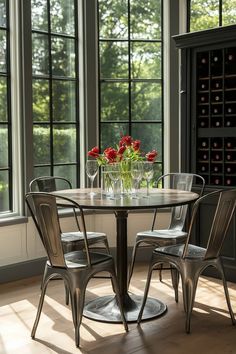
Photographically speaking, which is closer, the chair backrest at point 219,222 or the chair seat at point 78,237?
the chair backrest at point 219,222

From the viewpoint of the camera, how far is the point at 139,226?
18.7ft

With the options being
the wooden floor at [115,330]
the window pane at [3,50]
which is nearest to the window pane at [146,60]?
the window pane at [3,50]

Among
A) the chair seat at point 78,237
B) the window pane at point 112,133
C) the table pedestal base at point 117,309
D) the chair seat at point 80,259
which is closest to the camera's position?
the chair seat at point 80,259

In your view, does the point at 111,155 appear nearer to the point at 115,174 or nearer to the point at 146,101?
the point at 115,174

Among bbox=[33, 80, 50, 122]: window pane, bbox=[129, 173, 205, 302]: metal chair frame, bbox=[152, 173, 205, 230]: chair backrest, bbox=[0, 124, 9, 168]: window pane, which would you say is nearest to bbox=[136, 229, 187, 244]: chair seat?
bbox=[129, 173, 205, 302]: metal chair frame

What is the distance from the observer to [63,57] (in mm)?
5418

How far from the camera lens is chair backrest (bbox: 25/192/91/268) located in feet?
10.8

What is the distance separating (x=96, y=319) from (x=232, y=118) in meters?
2.19

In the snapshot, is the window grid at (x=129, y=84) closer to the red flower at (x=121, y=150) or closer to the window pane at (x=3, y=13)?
the window pane at (x=3, y=13)

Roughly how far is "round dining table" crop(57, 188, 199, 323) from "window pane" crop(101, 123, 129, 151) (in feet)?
4.99

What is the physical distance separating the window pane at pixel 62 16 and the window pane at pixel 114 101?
0.68 metres

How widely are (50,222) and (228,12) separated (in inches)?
125

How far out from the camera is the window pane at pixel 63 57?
17.5 feet

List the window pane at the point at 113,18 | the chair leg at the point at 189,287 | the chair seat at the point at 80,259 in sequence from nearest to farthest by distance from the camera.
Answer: the chair seat at the point at 80,259, the chair leg at the point at 189,287, the window pane at the point at 113,18
